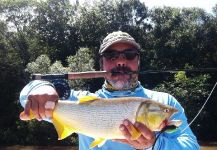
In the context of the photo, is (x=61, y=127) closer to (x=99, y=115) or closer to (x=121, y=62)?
(x=99, y=115)

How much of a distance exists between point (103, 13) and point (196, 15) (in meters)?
8.85

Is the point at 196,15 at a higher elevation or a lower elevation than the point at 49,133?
higher

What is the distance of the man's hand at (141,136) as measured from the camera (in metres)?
3.04

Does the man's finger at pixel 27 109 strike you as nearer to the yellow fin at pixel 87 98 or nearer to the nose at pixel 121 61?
the yellow fin at pixel 87 98

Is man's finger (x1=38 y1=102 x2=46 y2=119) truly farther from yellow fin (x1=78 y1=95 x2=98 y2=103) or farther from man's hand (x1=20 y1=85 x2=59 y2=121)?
yellow fin (x1=78 y1=95 x2=98 y2=103)

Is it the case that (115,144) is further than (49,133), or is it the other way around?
(49,133)

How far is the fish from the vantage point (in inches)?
121

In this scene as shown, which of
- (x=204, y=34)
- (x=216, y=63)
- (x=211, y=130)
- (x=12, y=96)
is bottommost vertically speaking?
(x=211, y=130)

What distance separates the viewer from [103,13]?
4062cm

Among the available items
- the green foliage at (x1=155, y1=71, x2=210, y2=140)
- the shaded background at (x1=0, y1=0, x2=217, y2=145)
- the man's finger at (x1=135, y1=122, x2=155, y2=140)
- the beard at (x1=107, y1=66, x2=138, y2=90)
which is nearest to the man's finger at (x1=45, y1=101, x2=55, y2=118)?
the man's finger at (x1=135, y1=122, x2=155, y2=140)

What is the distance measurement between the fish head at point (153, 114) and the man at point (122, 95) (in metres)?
0.05

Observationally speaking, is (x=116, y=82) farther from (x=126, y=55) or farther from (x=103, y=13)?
(x=103, y=13)

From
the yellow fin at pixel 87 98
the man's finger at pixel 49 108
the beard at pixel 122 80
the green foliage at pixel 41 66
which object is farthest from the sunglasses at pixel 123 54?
the green foliage at pixel 41 66

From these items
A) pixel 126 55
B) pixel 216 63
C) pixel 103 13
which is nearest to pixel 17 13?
pixel 103 13
